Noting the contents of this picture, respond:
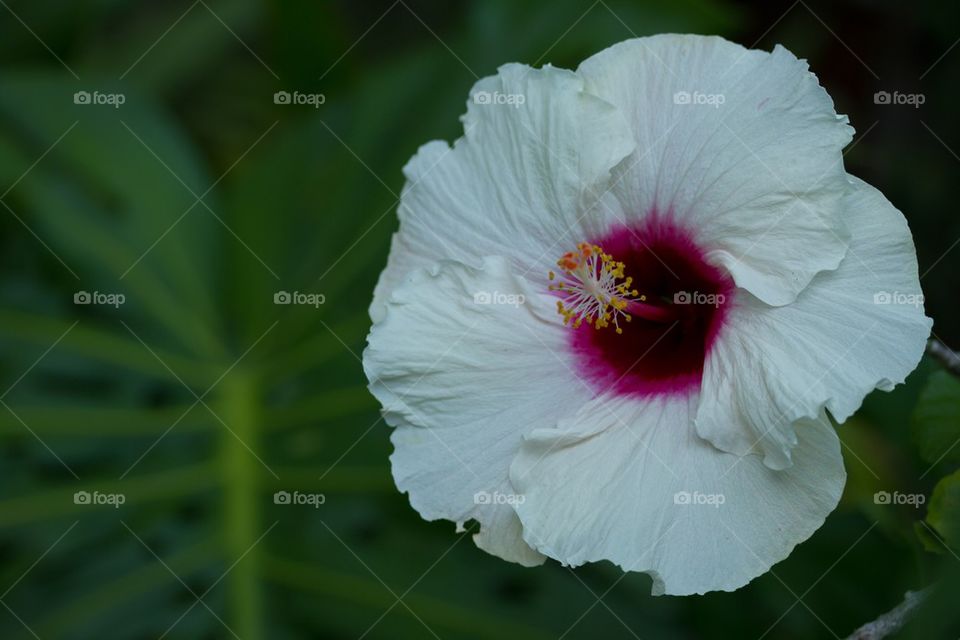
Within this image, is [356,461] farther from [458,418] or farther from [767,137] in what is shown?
[767,137]

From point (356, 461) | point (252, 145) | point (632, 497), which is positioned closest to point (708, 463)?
point (632, 497)

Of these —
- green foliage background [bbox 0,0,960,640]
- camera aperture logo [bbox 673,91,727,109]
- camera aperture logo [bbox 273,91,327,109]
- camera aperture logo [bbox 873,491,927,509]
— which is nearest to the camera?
camera aperture logo [bbox 673,91,727,109]

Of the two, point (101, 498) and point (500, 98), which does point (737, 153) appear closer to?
point (500, 98)

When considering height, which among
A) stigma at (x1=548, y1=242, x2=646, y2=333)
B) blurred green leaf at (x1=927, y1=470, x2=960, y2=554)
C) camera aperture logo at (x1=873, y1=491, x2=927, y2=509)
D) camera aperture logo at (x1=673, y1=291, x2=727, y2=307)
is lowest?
camera aperture logo at (x1=873, y1=491, x2=927, y2=509)

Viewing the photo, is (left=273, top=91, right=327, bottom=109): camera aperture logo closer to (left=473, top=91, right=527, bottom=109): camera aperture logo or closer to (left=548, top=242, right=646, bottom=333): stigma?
(left=473, top=91, right=527, bottom=109): camera aperture logo

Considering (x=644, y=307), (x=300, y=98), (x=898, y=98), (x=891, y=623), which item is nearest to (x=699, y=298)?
(x=644, y=307)

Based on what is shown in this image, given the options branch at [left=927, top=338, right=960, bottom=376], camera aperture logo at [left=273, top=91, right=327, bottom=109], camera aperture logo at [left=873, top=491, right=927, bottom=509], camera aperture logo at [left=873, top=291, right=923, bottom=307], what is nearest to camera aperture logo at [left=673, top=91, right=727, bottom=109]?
camera aperture logo at [left=873, top=291, right=923, bottom=307]

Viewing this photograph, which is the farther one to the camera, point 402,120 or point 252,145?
point 252,145
